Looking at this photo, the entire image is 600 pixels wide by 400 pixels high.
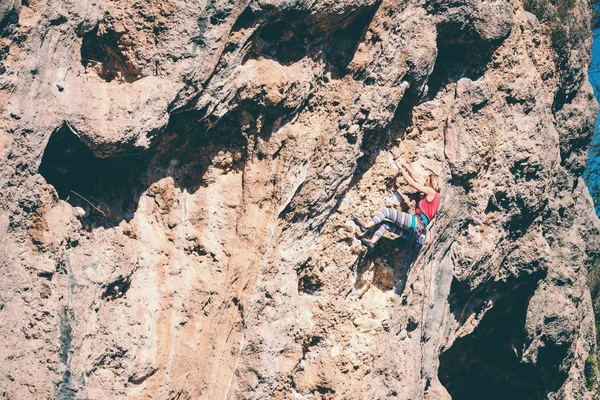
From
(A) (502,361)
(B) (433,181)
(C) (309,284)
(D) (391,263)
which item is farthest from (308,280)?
(A) (502,361)

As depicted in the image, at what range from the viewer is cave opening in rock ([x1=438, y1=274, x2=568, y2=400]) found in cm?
1181

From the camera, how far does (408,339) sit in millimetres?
9578

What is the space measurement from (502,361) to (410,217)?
424cm

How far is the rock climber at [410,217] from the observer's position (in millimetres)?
8961

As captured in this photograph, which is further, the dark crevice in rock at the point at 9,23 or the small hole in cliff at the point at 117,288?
the small hole in cliff at the point at 117,288

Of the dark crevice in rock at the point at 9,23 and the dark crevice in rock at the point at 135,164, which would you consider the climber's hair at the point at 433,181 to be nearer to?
the dark crevice in rock at the point at 135,164

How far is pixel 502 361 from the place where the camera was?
12.3m

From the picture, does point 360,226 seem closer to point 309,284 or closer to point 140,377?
point 309,284

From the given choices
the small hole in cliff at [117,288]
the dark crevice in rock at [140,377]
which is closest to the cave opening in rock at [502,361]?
the dark crevice in rock at [140,377]

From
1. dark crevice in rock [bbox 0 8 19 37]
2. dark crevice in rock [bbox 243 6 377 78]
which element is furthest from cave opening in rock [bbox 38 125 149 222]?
dark crevice in rock [bbox 243 6 377 78]

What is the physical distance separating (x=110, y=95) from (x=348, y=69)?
2601 millimetres

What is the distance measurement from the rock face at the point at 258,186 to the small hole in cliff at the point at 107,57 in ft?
0.06

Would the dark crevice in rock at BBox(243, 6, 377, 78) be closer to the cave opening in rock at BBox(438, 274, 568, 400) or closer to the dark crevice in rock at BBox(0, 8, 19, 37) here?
the dark crevice in rock at BBox(0, 8, 19, 37)

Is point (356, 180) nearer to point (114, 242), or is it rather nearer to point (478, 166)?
point (478, 166)
